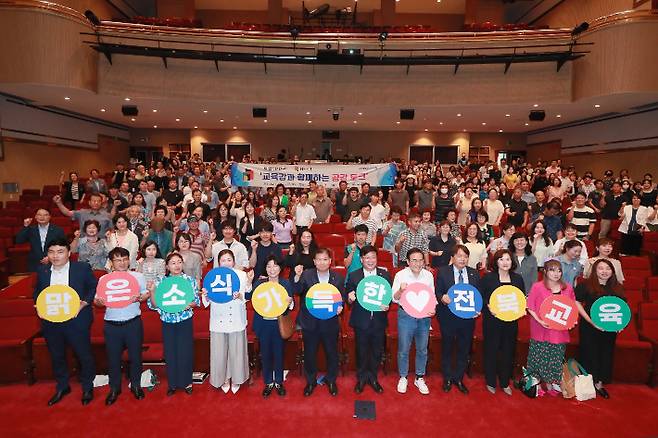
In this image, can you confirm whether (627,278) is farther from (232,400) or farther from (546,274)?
(232,400)

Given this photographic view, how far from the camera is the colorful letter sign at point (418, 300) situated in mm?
4164

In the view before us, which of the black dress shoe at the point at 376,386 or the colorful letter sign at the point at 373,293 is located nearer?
the colorful letter sign at the point at 373,293

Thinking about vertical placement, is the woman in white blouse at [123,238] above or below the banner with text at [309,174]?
below

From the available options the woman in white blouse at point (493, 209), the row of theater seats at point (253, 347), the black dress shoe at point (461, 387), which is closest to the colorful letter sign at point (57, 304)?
the row of theater seats at point (253, 347)

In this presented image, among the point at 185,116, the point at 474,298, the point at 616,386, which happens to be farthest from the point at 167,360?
the point at 185,116

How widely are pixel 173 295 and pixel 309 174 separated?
781cm

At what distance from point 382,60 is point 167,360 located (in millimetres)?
11646

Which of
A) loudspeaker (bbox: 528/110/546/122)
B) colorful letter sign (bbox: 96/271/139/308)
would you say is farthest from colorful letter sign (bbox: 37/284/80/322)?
loudspeaker (bbox: 528/110/546/122)

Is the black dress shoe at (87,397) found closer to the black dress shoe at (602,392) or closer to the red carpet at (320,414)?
the red carpet at (320,414)

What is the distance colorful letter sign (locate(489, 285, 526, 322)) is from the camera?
13.5ft

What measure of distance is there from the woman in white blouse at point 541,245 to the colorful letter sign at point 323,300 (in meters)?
3.10

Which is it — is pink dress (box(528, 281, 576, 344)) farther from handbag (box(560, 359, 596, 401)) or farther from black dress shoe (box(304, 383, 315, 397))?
black dress shoe (box(304, 383, 315, 397))

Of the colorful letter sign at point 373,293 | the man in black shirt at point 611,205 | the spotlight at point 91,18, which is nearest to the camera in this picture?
the colorful letter sign at point 373,293

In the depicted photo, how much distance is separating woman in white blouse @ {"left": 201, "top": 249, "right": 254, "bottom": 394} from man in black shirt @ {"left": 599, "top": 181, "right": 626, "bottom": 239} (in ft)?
27.7
